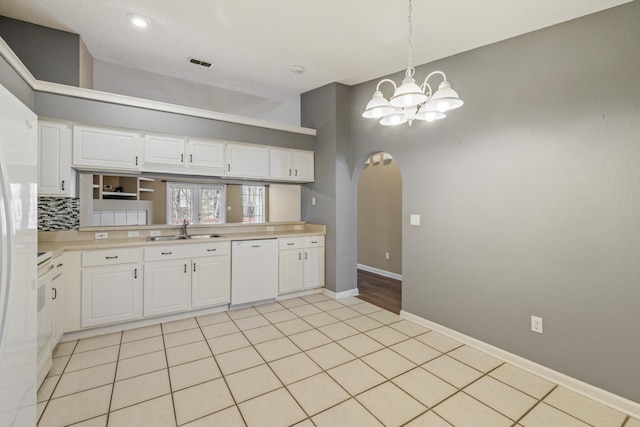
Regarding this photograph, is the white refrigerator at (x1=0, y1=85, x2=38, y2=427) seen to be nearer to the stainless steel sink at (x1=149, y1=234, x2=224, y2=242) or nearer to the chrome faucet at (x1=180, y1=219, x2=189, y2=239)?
the stainless steel sink at (x1=149, y1=234, x2=224, y2=242)

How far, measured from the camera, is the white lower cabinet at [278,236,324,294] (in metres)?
4.04

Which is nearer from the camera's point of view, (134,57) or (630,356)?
(630,356)

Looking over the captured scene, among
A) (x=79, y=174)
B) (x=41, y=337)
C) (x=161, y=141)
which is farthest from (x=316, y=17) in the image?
(x=41, y=337)

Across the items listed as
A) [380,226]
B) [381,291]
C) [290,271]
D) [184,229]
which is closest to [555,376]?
[381,291]

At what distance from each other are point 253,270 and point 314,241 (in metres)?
0.99

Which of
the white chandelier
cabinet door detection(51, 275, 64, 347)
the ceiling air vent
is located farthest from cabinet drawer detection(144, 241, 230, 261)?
the white chandelier

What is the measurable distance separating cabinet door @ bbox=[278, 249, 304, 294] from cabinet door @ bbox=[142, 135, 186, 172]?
1760mm

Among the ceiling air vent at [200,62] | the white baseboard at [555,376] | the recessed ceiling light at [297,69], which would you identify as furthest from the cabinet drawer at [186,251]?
the white baseboard at [555,376]

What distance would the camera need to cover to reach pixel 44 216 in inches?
117

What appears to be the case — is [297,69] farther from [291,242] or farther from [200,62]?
[291,242]

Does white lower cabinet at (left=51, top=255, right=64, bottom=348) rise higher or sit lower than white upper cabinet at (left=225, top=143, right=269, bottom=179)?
lower

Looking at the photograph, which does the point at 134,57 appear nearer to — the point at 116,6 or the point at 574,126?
the point at 116,6

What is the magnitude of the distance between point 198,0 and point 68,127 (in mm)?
1836

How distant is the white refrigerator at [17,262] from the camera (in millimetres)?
939
